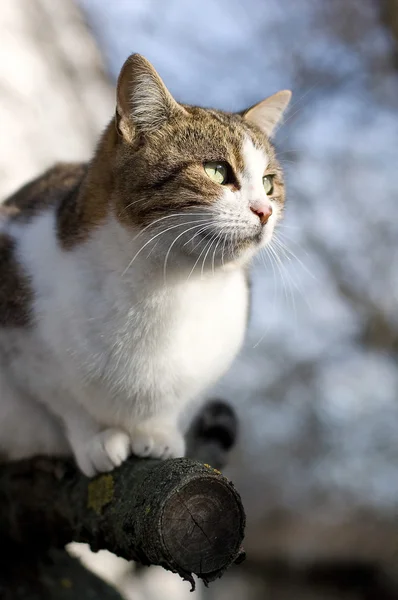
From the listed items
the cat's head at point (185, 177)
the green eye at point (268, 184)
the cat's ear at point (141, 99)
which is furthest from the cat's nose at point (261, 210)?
the cat's ear at point (141, 99)

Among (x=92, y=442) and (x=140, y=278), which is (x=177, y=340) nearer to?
(x=140, y=278)

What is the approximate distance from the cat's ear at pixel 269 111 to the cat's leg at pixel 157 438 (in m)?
0.88

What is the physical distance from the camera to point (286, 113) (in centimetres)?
190

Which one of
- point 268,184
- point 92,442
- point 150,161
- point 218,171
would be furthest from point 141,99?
point 92,442

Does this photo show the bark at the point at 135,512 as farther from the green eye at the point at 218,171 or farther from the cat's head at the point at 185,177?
the green eye at the point at 218,171

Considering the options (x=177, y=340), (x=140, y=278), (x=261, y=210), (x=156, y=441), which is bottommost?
(x=156, y=441)

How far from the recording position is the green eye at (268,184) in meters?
1.61

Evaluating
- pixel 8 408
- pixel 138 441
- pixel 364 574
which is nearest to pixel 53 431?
pixel 8 408

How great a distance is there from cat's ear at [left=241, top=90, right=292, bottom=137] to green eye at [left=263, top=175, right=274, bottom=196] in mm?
226

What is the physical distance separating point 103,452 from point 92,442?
53mm

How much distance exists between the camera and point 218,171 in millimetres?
1468

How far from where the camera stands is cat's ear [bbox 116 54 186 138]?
56.6 inches

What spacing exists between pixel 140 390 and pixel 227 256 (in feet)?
1.31

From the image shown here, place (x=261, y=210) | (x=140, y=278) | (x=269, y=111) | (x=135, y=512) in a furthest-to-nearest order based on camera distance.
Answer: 1. (x=269, y=111)
2. (x=140, y=278)
3. (x=261, y=210)
4. (x=135, y=512)
